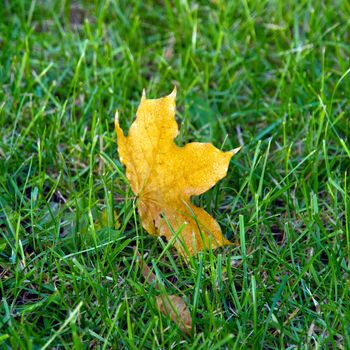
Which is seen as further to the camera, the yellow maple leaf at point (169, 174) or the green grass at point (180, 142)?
the yellow maple leaf at point (169, 174)

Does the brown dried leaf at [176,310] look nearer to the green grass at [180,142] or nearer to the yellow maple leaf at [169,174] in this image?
the green grass at [180,142]

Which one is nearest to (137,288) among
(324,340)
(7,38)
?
(324,340)

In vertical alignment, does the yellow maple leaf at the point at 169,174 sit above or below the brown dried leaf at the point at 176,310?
above

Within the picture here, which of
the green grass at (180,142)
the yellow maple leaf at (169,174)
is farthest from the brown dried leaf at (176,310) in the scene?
the yellow maple leaf at (169,174)

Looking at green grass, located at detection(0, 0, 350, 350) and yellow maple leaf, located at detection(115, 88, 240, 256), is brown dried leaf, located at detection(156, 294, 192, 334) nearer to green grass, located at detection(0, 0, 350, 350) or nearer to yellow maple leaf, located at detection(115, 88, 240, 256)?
green grass, located at detection(0, 0, 350, 350)

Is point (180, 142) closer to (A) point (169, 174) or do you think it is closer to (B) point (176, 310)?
(A) point (169, 174)

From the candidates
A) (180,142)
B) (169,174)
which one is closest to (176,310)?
(169,174)

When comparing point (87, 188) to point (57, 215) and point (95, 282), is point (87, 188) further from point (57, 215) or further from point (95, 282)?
point (95, 282)

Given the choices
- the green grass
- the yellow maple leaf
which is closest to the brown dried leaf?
the green grass
